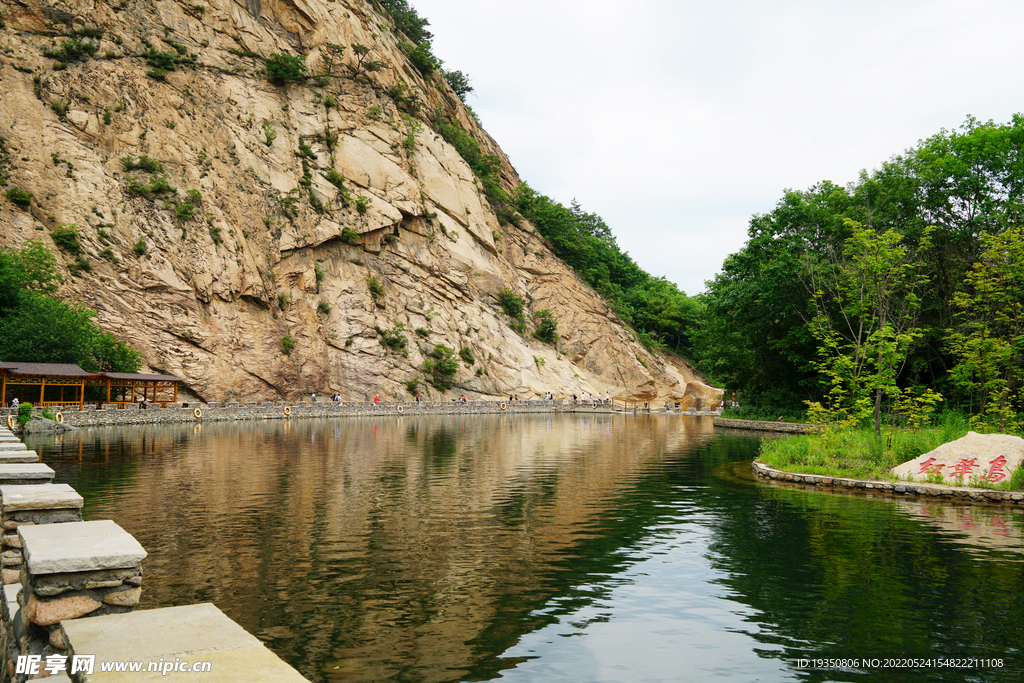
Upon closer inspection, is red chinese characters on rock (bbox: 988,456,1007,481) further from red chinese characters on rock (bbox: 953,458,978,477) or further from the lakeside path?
the lakeside path

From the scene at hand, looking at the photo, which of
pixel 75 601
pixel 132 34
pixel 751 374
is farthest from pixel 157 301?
pixel 75 601

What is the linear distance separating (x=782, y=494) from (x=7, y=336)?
162 feet

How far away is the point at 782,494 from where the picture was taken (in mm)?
18500

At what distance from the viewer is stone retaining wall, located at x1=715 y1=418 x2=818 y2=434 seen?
39.7 meters

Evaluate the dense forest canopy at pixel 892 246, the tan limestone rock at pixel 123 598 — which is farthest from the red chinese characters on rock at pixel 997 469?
the tan limestone rock at pixel 123 598

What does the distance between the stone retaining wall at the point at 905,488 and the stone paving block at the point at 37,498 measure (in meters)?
19.0

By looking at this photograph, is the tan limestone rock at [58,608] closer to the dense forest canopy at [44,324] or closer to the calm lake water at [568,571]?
the calm lake water at [568,571]

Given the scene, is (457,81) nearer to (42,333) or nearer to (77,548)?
(42,333)

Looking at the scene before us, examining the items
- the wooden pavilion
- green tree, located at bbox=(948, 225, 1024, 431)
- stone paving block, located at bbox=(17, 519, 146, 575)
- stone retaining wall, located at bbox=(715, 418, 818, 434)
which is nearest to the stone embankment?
the wooden pavilion

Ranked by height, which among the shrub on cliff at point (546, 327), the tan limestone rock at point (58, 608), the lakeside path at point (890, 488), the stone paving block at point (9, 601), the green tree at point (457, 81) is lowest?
the lakeside path at point (890, 488)

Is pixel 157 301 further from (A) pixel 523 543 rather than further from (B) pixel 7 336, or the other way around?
(A) pixel 523 543

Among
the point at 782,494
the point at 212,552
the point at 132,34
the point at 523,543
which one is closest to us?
the point at 212,552

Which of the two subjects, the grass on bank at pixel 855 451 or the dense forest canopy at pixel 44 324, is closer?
the grass on bank at pixel 855 451

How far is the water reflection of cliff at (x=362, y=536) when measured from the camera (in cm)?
802
